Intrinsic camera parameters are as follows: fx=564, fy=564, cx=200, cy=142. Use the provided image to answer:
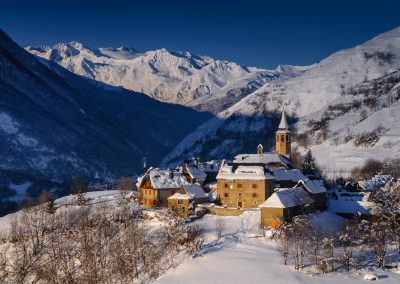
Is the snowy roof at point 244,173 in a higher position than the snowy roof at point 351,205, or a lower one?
higher

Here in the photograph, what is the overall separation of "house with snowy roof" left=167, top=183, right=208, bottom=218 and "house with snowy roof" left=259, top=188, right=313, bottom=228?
15734 millimetres

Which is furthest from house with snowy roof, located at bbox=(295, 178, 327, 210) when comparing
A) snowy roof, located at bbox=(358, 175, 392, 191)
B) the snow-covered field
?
snowy roof, located at bbox=(358, 175, 392, 191)

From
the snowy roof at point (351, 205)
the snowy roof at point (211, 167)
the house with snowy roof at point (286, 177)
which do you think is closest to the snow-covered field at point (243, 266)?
the snowy roof at point (351, 205)

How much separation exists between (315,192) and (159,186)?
2545 cm

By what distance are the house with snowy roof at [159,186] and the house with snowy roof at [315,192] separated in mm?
19432

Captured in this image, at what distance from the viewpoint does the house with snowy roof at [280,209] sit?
7069 cm

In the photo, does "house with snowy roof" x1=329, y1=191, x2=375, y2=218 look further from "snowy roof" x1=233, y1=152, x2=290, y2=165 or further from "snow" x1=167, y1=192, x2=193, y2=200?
"snow" x1=167, y1=192, x2=193, y2=200

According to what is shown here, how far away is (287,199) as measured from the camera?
2896 inches

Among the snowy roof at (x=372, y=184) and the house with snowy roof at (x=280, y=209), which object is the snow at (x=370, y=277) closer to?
the house with snowy roof at (x=280, y=209)

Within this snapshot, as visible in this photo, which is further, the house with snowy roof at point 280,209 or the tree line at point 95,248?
the house with snowy roof at point 280,209

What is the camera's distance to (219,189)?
89438 mm

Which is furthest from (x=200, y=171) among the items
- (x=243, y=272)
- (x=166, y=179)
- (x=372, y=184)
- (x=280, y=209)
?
(x=243, y=272)

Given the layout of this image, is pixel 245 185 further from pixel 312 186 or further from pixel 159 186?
pixel 159 186

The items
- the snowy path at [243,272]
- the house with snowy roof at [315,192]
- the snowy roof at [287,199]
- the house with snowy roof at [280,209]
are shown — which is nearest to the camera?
the snowy path at [243,272]
